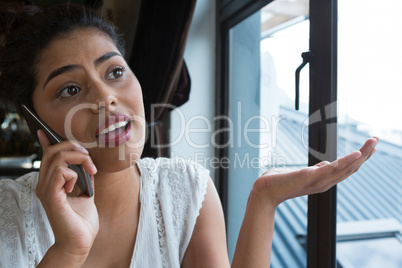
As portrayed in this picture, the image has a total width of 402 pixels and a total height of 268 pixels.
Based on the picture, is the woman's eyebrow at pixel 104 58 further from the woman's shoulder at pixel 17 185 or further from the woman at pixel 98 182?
the woman's shoulder at pixel 17 185

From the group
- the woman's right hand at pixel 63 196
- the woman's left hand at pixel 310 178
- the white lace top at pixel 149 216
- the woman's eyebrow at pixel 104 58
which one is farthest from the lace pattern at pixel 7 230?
the woman's left hand at pixel 310 178

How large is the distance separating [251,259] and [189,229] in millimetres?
283

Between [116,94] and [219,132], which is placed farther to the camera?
[219,132]

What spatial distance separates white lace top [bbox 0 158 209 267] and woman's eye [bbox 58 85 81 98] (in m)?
0.31

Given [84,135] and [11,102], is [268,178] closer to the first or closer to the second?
[84,135]

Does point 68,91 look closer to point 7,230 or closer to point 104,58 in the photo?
point 104,58

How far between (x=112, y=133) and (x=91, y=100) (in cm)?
10

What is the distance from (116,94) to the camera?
0.88m

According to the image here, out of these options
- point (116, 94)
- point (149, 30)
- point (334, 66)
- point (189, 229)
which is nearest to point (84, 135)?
point (116, 94)

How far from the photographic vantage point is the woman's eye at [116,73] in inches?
35.9

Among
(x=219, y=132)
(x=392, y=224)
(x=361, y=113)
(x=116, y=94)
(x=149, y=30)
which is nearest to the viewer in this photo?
(x=116, y=94)

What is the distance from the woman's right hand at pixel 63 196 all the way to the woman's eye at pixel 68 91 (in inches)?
5.6
